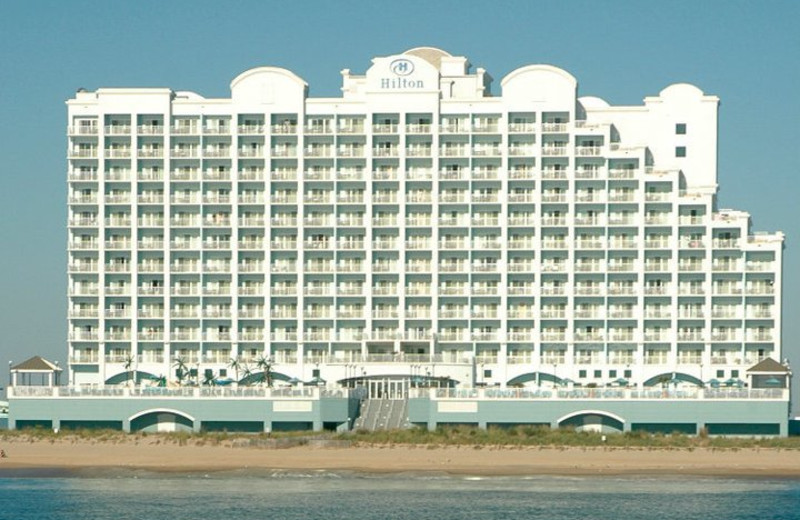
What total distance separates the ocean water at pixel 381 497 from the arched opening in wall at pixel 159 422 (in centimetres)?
2147

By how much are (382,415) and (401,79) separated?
37828 mm

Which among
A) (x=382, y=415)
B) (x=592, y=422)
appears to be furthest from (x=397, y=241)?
(x=592, y=422)

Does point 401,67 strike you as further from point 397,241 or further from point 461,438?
point 461,438

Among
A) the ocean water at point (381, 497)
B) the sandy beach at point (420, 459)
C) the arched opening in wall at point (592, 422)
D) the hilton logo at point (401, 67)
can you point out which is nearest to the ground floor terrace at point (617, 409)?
the arched opening in wall at point (592, 422)

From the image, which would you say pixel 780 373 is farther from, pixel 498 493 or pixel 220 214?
pixel 220 214

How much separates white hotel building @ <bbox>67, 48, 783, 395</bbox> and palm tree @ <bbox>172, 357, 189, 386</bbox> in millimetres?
517

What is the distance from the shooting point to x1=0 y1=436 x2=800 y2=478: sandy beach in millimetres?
111250

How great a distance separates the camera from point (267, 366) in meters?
152

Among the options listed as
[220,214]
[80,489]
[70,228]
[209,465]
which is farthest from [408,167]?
[80,489]

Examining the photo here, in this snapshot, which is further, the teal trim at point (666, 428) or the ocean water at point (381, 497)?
the teal trim at point (666, 428)

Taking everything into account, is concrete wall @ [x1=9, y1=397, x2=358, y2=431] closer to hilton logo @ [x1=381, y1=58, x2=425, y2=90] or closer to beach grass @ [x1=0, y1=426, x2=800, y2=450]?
beach grass @ [x1=0, y1=426, x2=800, y2=450]

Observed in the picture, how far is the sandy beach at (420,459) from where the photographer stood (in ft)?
365

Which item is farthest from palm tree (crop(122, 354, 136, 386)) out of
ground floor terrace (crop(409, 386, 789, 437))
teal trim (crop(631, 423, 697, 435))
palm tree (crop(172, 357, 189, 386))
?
teal trim (crop(631, 423, 697, 435))

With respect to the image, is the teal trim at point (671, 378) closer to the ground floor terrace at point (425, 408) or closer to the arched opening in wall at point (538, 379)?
the arched opening in wall at point (538, 379)
